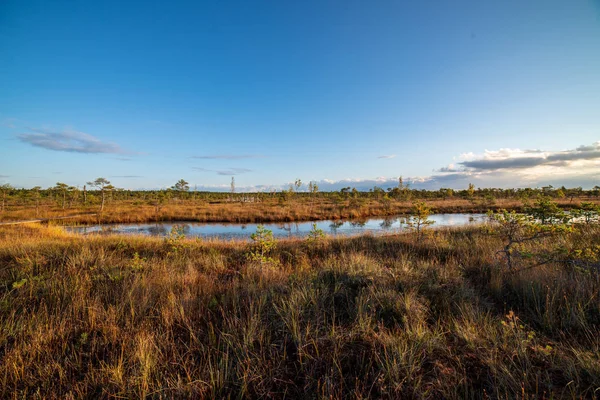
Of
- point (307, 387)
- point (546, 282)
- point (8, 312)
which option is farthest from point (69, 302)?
point (546, 282)

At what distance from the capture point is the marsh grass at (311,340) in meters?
2.11

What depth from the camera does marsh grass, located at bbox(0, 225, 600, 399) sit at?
83.0 inches

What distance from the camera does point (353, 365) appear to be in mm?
2408

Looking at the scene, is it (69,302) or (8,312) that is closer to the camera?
(8,312)

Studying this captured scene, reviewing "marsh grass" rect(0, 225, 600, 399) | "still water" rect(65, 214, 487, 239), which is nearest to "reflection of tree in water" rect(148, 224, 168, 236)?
"still water" rect(65, 214, 487, 239)

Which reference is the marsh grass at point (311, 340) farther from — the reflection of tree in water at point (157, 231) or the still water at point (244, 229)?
the reflection of tree in water at point (157, 231)

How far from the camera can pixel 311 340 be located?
2594 millimetres

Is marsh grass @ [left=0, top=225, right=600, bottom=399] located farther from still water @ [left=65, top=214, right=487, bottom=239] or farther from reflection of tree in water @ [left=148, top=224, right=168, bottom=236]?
reflection of tree in water @ [left=148, top=224, right=168, bottom=236]

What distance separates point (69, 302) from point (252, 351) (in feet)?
11.2

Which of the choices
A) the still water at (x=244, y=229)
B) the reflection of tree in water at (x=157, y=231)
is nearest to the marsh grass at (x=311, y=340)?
the still water at (x=244, y=229)

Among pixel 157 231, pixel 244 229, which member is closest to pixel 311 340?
pixel 244 229

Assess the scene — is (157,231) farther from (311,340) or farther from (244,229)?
(311,340)

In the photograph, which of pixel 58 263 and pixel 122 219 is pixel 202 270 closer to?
pixel 58 263

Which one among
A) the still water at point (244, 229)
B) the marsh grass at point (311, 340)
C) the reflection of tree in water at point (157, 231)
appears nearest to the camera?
the marsh grass at point (311, 340)
